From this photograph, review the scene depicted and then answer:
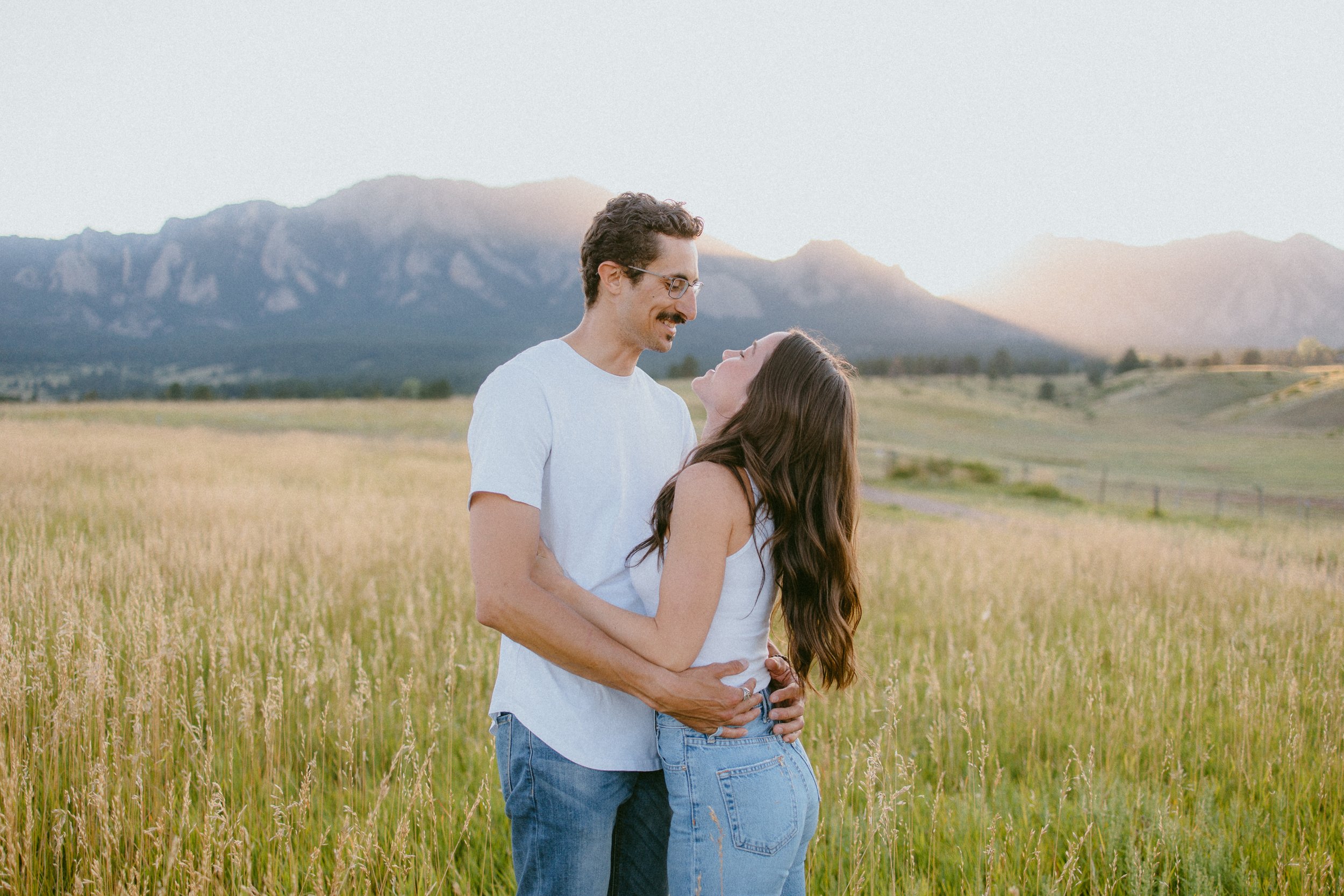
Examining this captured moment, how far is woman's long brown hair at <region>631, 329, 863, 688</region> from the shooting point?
1880 millimetres

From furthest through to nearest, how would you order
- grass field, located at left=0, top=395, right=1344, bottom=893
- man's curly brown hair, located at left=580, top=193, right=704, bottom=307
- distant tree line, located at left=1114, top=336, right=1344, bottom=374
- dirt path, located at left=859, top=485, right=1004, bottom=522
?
distant tree line, located at left=1114, top=336, right=1344, bottom=374 → dirt path, located at left=859, top=485, right=1004, bottom=522 → grass field, located at left=0, top=395, right=1344, bottom=893 → man's curly brown hair, located at left=580, top=193, right=704, bottom=307

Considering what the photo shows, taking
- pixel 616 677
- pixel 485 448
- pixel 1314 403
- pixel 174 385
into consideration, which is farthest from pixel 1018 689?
pixel 174 385

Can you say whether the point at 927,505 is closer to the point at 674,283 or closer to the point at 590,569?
the point at 674,283

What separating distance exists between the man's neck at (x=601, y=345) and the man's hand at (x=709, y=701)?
0.89 metres

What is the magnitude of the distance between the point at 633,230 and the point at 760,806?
5.09 feet

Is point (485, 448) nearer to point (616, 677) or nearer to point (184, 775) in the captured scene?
point (616, 677)

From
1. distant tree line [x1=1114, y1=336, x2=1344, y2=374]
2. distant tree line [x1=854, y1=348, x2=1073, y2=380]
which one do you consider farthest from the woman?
A: distant tree line [x1=1114, y1=336, x2=1344, y2=374]

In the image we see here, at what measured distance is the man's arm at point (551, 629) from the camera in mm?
1719

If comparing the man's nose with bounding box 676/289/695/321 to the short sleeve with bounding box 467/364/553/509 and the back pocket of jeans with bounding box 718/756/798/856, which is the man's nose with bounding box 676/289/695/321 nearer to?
the short sleeve with bounding box 467/364/553/509

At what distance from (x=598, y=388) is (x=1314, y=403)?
7510 cm

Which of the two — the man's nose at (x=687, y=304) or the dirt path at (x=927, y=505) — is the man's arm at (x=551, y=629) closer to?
the man's nose at (x=687, y=304)

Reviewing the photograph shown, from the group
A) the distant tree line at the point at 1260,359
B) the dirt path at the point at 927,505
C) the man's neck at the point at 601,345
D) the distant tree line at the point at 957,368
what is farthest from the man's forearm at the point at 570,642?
the distant tree line at the point at 1260,359

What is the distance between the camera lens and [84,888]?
99.5 inches

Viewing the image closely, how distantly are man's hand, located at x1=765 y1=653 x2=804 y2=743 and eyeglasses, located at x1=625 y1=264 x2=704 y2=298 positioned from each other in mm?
1076
